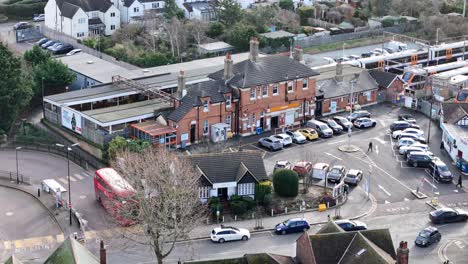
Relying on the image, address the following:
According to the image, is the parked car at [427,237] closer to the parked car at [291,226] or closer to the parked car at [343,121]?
the parked car at [291,226]

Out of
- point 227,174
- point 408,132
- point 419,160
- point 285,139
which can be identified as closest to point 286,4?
point 408,132

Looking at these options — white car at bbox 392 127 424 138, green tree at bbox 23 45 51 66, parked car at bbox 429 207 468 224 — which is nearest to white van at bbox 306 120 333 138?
white car at bbox 392 127 424 138

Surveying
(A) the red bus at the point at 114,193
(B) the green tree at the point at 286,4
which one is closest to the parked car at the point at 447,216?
(A) the red bus at the point at 114,193

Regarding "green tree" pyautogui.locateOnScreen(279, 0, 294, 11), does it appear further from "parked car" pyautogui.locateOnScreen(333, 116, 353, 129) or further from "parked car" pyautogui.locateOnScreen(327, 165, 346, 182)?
"parked car" pyautogui.locateOnScreen(327, 165, 346, 182)

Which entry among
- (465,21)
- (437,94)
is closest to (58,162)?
(437,94)

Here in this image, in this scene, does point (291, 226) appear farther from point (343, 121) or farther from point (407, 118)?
point (407, 118)

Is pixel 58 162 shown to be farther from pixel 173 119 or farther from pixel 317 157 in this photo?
pixel 317 157
